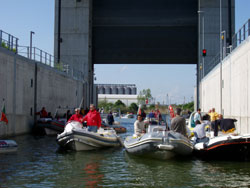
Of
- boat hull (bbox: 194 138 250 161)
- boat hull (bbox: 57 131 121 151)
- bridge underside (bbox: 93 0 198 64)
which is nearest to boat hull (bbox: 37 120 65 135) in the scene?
boat hull (bbox: 57 131 121 151)

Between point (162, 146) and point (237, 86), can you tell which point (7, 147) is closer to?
point (162, 146)

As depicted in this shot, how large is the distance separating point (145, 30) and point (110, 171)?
33.5 metres

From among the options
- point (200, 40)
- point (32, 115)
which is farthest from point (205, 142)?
point (200, 40)

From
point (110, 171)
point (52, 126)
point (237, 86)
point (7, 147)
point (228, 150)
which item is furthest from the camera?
point (52, 126)

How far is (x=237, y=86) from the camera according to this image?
2270 centimetres

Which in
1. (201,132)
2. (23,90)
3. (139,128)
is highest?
(23,90)

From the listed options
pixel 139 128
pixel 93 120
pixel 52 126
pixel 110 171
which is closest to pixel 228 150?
pixel 139 128

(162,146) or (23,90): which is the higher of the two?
(23,90)

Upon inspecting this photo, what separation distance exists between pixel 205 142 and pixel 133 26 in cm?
2950

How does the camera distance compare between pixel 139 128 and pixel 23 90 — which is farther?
pixel 23 90

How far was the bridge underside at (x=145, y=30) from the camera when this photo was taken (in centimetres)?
4272

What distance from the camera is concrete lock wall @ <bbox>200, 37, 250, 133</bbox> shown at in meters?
19.9

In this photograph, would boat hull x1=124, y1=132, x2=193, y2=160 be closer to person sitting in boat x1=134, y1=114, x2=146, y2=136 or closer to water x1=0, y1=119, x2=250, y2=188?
water x1=0, y1=119, x2=250, y2=188

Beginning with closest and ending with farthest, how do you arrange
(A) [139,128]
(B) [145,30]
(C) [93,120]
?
(A) [139,128]
(C) [93,120]
(B) [145,30]
